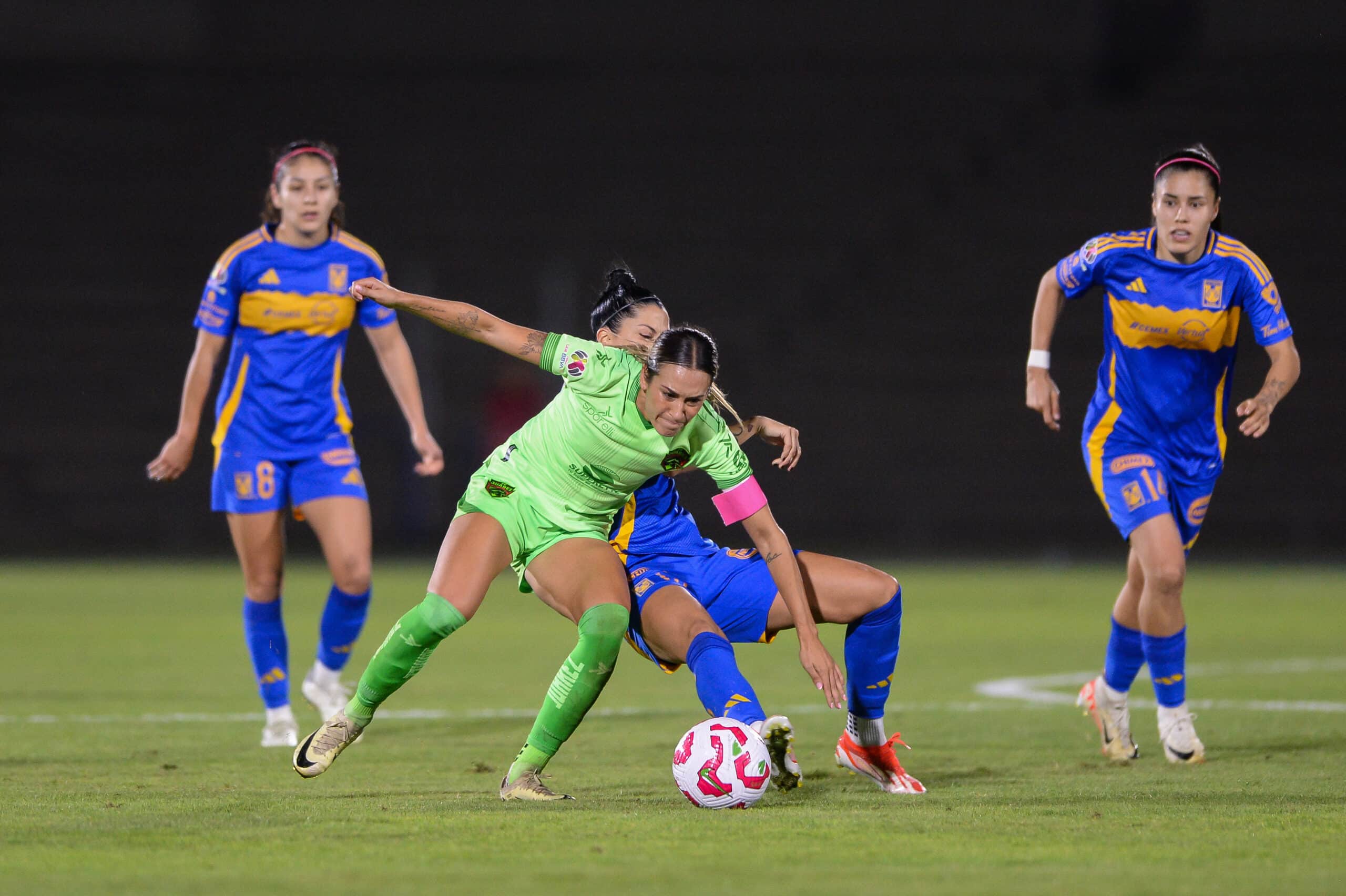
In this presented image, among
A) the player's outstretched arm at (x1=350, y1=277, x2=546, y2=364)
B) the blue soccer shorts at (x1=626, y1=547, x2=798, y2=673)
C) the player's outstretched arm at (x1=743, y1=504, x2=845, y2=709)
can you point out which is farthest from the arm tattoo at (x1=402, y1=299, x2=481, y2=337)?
the player's outstretched arm at (x1=743, y1=504, x2=845, y2=709)

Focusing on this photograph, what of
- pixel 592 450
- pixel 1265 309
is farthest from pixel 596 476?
pixel 1265 309

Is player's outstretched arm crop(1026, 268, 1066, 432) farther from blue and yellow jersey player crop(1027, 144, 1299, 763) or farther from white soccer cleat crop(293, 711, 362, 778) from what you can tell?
white soccer cleat crop(293, 711, 362, 778)

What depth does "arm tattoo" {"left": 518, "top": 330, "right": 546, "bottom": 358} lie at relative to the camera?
4961 mm

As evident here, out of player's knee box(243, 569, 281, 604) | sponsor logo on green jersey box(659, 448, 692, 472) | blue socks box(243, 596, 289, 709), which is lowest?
blue socks box(243, 596, 289, 709)

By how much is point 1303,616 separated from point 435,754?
8630mm

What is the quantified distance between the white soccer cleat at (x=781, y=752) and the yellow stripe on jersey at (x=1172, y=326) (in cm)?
227

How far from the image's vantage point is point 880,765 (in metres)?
5.05

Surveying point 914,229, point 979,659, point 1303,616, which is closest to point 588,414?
point 979,659

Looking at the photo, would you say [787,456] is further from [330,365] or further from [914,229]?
[914,229]

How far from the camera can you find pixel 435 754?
5.98 m

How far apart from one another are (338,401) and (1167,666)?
11.2 ft

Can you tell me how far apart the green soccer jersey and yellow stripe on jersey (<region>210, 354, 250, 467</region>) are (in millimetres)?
1886

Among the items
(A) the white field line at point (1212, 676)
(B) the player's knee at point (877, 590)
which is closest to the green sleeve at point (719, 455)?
(B) the player's knee at point (877, 590)

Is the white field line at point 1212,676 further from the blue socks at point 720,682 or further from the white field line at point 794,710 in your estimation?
the blue socks at point 720,682
